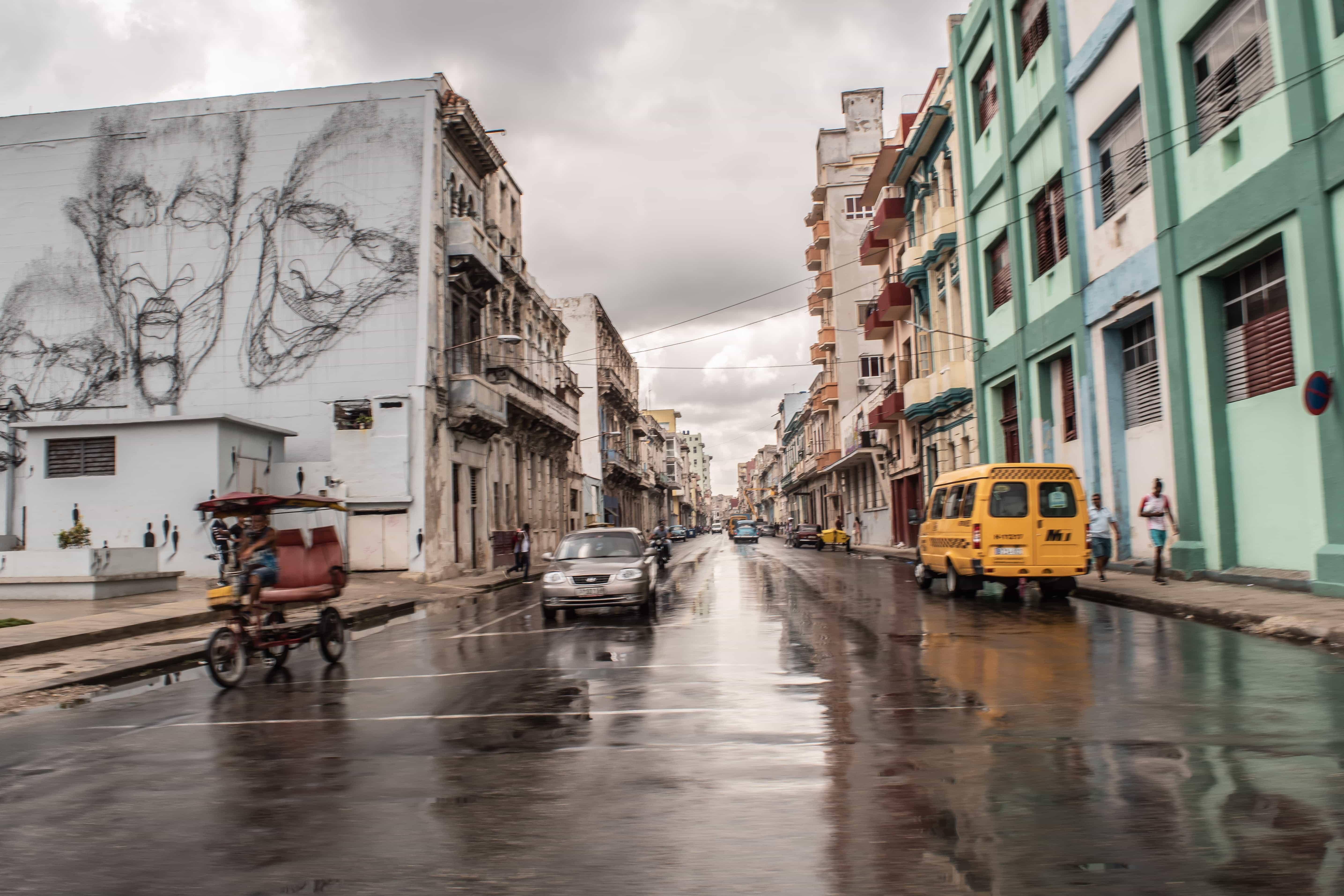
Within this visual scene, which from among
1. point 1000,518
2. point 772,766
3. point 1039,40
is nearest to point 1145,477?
point 1000,518

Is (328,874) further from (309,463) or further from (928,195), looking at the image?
(928,195)

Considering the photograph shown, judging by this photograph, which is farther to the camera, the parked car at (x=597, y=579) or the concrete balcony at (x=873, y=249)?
the concrete balcony at (x=873, y=249)

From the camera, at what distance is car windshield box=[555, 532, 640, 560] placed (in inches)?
683

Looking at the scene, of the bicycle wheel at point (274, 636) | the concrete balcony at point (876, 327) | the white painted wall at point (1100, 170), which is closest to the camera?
the bicycle wheel at point (274, 636)

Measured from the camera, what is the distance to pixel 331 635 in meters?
12.0

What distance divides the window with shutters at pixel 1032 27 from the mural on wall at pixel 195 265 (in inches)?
695

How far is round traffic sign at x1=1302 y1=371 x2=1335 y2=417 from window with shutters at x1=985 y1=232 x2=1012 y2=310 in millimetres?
15469

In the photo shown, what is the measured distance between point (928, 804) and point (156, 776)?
4.54m

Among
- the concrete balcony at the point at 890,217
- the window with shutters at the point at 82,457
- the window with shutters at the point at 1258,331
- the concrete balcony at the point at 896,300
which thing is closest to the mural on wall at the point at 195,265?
the window with shutters at the point at 82,457

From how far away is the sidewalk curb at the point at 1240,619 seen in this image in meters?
10.6

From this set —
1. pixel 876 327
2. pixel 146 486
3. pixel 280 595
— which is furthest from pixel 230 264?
pixel 876 327

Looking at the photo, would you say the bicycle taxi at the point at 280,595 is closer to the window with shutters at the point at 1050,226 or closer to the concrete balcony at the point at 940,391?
the window with shutters at the point at 1050,226

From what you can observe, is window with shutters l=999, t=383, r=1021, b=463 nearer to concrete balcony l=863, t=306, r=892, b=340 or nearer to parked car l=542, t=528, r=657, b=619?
concrete balcony l=863, t=306, r=892, b=340

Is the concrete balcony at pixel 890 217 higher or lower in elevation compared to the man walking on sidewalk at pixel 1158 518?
higher
